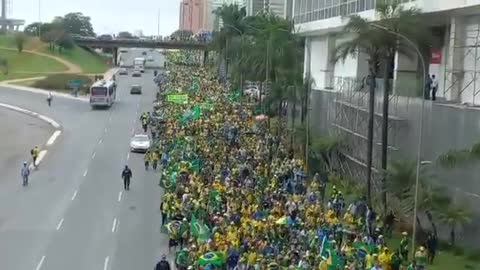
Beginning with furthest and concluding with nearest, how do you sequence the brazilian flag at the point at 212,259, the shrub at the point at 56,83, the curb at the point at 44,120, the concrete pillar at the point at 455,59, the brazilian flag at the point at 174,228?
the shrub at the point at 56,83, the curb at the point at 44,120, the concrete pillar at the point at 455,59, the brazilian flag at the point at 174,228, the brazilian flag at the point at 212,259

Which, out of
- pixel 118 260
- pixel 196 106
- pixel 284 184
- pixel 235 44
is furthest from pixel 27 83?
pixel 118 260

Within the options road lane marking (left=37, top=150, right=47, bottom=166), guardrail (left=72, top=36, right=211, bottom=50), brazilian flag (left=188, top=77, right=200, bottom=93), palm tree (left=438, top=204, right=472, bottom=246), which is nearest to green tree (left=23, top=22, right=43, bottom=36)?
guardrail (left=72, top=36, right=211, bottom=50)

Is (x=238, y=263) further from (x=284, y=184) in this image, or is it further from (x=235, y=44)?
(x=235, y=44)

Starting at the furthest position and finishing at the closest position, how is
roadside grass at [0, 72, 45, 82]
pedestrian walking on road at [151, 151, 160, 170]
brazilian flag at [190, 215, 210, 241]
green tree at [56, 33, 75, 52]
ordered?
green tree at [56, 33, 75, 52] → roadside grass at [0, 72, 45, 82] → pedestrian walking on road at [151, 151, 160, 170] → brazilian flag at [190, 215, 210, 241]

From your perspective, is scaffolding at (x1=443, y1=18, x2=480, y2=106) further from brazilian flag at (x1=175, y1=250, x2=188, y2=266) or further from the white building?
brazilian flag at (x1=175, y1=250, x2=188, y2=266)

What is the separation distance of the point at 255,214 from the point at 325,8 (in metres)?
29.3

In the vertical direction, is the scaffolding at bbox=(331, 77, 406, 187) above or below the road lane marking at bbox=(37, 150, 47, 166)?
above

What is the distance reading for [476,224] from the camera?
1109 inches

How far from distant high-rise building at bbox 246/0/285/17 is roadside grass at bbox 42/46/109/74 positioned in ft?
77.1

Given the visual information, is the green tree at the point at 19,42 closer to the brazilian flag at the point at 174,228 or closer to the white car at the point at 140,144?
the white car at the point at 140,144

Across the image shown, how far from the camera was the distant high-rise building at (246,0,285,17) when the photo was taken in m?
133

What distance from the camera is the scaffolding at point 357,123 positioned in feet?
123

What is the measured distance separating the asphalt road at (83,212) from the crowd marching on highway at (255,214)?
3.89ft

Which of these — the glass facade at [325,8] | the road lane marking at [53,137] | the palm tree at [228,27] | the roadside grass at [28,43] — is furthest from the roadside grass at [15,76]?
the glass facade at [325,8]
